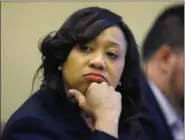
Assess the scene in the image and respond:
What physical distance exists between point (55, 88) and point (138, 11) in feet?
2.78

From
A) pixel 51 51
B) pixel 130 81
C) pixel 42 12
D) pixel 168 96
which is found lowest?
pixel 168 96

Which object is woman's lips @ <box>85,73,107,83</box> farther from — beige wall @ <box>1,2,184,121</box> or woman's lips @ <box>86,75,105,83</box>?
beige wall @ <box>1,2,184,121</box>

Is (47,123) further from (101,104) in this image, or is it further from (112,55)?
(112,55)

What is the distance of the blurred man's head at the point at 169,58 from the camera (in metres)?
1.40

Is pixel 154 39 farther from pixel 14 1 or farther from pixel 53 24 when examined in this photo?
pixel 14 1

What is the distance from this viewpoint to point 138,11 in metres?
1.73

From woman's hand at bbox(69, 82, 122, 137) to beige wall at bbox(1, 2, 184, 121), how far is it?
0.68 metres

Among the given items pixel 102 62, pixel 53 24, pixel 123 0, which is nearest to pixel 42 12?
pixel 53 24

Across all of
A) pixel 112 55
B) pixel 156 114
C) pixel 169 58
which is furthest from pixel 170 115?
pixel 112 55

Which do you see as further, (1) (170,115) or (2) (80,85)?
(1) (170,115)

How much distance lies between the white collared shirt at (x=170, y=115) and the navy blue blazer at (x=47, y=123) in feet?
0.90

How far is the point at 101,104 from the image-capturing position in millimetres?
983

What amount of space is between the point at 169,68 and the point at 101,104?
532 mm

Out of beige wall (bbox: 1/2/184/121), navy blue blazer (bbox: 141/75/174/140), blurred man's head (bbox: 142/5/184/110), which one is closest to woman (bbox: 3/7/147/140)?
navy blue blazer (bbox: 141/75/174/140)
